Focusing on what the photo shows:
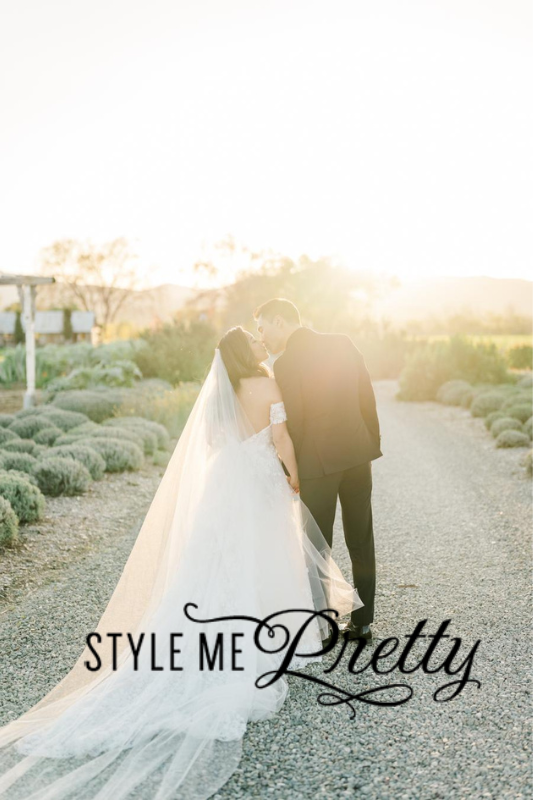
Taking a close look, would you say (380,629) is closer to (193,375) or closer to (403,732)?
(403,732)

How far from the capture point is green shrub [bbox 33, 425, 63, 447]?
1031cm

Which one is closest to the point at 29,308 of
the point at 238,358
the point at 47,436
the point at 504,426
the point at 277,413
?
the point at 47,436

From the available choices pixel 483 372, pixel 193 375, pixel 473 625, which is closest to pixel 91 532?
pixel 473 625

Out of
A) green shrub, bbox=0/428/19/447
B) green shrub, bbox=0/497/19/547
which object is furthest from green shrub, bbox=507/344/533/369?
green shrub, bbox=0/497/19/547

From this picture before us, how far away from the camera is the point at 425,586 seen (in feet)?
16.9

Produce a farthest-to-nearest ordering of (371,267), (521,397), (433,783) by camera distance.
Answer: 1. (371,267)
2. (521,397)
3. (433,783)

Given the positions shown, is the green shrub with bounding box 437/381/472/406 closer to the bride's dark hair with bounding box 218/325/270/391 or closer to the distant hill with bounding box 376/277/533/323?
the bride's dark hair with bounding box 218/325/270/391

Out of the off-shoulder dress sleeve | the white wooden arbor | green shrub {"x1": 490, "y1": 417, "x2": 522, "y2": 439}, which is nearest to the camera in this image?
the off-shoulder dress sleeve

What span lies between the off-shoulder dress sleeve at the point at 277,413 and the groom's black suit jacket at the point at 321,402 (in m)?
0.04

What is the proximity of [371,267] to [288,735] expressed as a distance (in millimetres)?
40192

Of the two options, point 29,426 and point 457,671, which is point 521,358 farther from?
point 457,671

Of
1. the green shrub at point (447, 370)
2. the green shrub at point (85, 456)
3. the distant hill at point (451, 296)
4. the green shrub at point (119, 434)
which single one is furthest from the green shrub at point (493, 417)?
the distant hill at point (451, 296)

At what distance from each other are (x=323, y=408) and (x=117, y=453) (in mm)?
5639

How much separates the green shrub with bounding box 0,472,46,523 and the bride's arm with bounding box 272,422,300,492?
353cm
